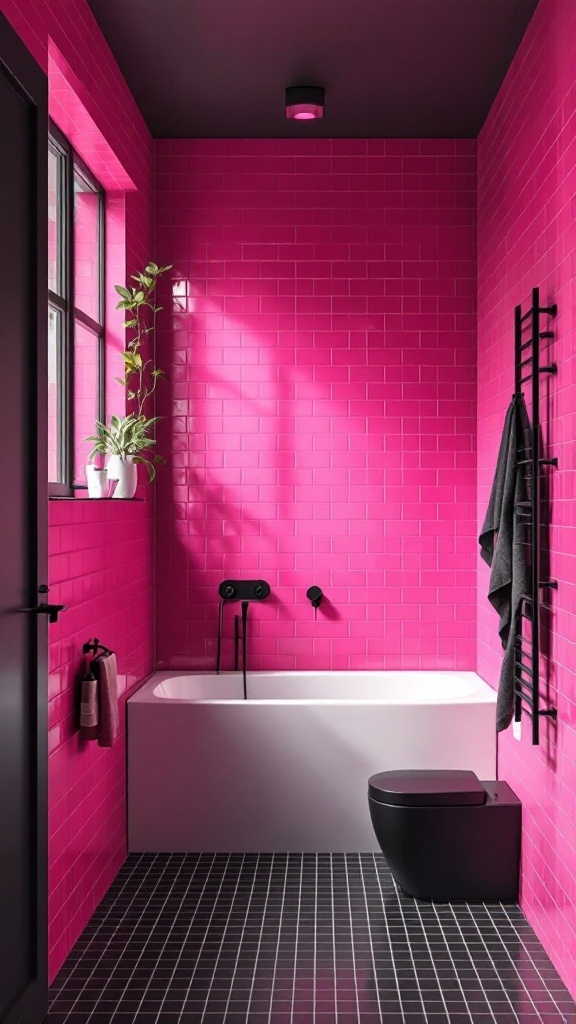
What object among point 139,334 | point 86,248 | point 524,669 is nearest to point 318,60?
point 86,248

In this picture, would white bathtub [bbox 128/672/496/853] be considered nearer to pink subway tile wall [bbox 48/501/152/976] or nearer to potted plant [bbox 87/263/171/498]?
pink subway tile wall [bbox 48/501/152/976]

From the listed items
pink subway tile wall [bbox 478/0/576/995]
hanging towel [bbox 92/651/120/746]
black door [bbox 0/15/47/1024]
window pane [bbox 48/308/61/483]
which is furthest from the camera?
window pane [bbox 48/308/61/483]

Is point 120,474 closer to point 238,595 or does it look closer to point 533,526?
point 238,595

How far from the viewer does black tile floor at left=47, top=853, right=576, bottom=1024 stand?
9.00 ft

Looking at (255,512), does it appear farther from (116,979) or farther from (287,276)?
(116,979)

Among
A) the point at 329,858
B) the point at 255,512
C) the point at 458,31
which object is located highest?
the point at 458,31

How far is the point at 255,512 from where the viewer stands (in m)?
4.74

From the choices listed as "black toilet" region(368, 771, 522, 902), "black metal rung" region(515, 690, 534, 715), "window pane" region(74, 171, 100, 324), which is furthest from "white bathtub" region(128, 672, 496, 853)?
"window pane" region(74, 171, 100, 324)

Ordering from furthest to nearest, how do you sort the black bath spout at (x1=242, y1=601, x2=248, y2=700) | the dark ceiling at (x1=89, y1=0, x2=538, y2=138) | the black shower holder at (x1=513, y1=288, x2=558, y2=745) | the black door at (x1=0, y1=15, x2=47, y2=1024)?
the black bath spout at (x1=242, y1=601, x2=248, y2=700)
the dark ceiling at (x1=89, y1=0, x2=538, y2=138)
the black shower holder at (x1=513, y1=288, x2=558, y2=745)
the black door at (x1=0, y1=15, x2=47, y2=1024)

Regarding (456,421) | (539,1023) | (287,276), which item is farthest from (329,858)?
(287,276)

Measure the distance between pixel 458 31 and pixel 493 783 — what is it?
2.93 metres

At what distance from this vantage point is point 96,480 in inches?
143

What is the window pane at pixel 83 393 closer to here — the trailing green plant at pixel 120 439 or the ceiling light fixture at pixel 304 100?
the trailing green plant at pixel 120 439

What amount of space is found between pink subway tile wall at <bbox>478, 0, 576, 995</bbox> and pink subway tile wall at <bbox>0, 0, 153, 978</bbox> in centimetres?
159
